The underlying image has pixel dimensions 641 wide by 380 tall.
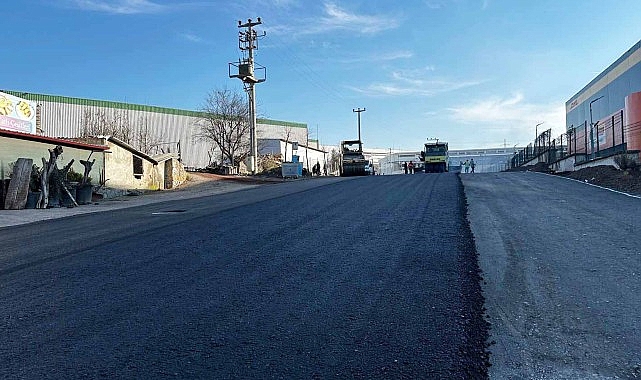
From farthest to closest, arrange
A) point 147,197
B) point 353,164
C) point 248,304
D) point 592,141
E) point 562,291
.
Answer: point 353,164 < point 592,141 < point 147,197 < point 562,291 < point 248,304

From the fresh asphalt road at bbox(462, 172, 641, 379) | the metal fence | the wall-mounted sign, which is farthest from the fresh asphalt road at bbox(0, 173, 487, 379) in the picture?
the metal fence

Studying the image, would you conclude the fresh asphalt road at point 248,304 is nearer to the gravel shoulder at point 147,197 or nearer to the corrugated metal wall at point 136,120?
the gravel shoulder at point 147,197

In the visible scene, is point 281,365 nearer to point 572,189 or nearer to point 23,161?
point 572,189

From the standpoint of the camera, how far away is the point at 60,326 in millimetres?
4582

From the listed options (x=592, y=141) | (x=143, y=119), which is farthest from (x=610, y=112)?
(x=143, y=119)

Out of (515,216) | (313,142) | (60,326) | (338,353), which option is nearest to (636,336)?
(338,353)

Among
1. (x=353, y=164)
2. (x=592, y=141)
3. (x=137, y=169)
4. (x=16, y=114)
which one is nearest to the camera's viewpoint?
(x=16, y=114)

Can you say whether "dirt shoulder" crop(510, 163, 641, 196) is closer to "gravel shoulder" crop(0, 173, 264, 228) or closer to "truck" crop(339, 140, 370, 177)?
"gravel shoulder" crop(0, 173, 264, 228)

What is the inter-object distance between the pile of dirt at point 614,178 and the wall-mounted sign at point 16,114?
80.9 feet

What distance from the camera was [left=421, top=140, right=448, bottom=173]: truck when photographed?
1905 inches

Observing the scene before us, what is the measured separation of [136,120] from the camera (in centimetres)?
5788

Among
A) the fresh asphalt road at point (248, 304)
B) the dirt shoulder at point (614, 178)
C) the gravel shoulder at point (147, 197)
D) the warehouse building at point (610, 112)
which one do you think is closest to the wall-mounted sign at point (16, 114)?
the gravel shoulder at point (147, 197)

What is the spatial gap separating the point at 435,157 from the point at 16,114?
113ft

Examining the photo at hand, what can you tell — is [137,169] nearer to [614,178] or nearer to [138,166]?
[138,166]
